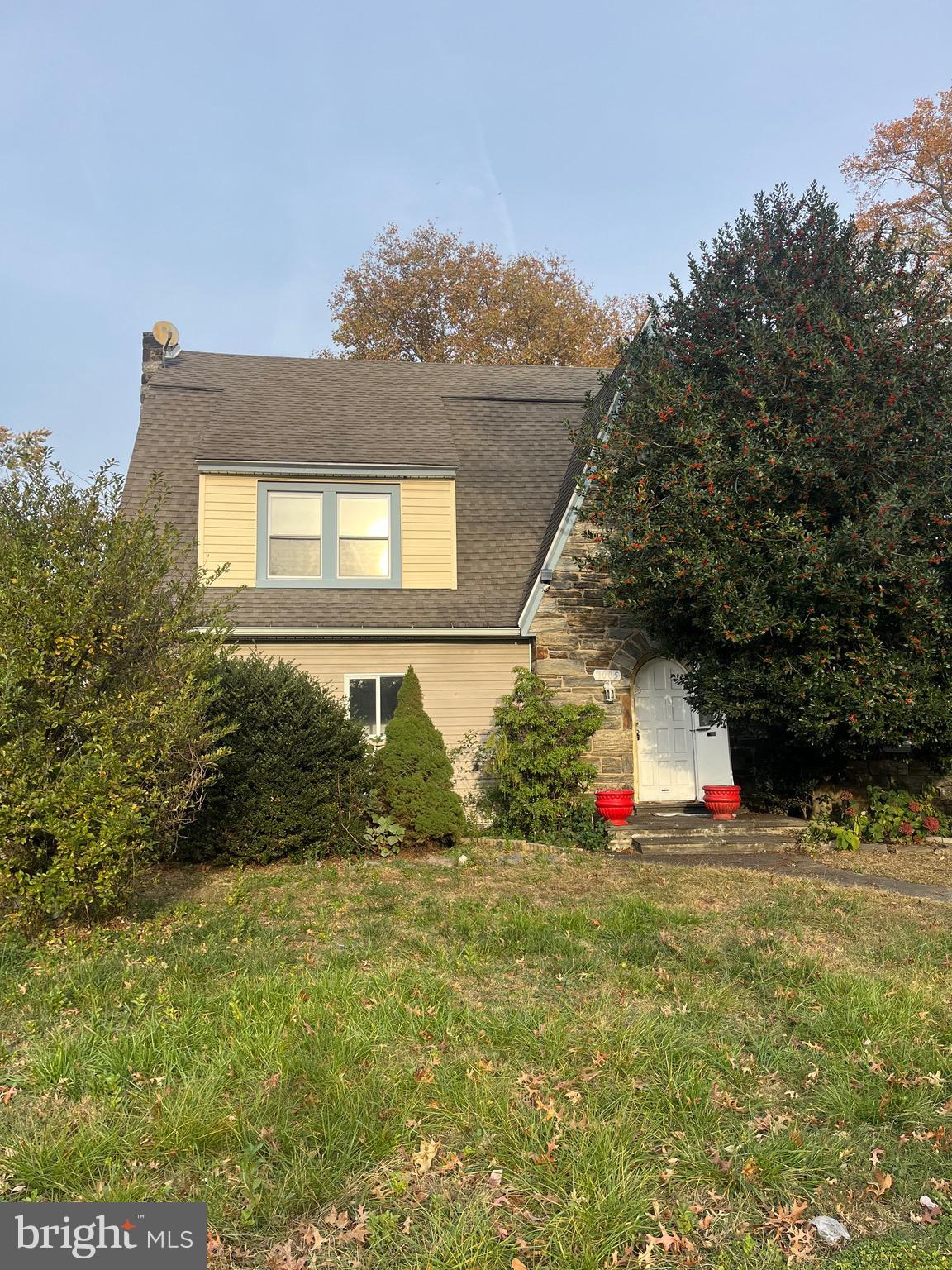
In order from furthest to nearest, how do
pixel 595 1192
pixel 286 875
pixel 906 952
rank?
pixel 286 875
pixel 906 952
pixel 595 1192

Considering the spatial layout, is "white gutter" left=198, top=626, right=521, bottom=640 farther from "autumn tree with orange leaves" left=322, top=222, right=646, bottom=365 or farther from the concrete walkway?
"autumn tree with orange leaves" left=322, top=222, right=646, bottom=365

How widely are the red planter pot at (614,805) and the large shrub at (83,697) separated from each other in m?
5.59

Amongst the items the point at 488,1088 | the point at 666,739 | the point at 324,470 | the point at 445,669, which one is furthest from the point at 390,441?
the point at 488,1088

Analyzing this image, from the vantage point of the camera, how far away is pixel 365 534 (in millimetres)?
12617

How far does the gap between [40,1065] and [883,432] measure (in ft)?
31.1

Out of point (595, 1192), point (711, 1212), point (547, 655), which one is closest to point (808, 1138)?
point (711, 1212)

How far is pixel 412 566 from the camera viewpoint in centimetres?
1252

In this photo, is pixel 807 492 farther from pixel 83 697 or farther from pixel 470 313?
pixel 470 313

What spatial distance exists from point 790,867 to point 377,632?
239 inches

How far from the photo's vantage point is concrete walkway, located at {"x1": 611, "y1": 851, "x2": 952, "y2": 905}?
815cm

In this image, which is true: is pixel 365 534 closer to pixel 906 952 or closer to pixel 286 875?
pixel 286 875

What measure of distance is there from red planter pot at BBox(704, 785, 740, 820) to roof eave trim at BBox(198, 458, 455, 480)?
6.03 meters

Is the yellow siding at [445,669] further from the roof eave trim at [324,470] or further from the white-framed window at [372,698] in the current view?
the roof eave trim at [324,470]

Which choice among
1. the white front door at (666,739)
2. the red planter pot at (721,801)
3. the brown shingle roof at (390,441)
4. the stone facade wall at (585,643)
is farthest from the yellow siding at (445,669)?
the red planter pot at (721,801)
